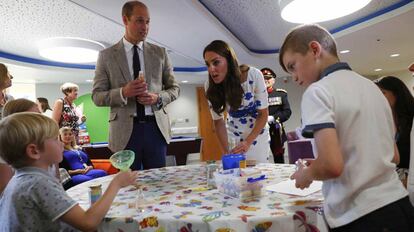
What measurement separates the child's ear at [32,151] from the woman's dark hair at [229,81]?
4.00 feet

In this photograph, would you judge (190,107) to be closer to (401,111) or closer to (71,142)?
(71,142)

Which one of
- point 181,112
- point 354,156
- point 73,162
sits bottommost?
point 73,162

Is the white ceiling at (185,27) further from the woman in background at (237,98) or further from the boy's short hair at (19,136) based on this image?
the boy's short hair at (19,136)

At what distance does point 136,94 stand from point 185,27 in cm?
292

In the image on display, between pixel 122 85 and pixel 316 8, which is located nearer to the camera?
pixel 122 85

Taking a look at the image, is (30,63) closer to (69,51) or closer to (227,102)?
(69,51)

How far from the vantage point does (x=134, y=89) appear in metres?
1.67

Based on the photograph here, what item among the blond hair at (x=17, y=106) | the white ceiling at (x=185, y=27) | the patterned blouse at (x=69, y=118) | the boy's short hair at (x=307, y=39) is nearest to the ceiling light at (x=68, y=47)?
the white ceiling at (x=185, y=27)

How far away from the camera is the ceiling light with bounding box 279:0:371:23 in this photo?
2880 mm

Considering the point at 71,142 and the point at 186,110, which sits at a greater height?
the point at 186,110

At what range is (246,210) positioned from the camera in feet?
2.87

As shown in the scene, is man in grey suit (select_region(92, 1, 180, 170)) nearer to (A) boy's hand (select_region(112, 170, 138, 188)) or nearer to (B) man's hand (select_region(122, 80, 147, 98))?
(B) man's hand (select_region(122, 80, 147, 98))

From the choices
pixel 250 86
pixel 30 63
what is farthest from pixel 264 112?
pixel 30 63

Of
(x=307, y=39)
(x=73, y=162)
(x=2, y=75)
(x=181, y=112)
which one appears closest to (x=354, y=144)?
(x=307, y=39)
